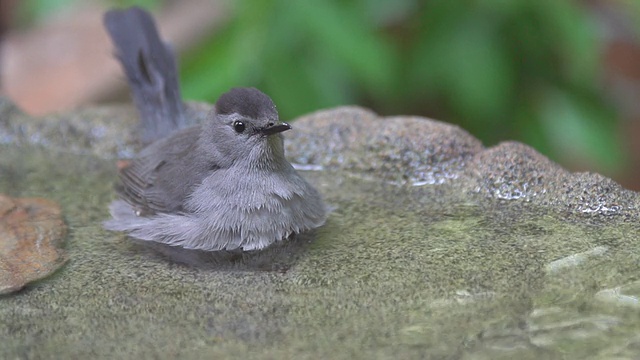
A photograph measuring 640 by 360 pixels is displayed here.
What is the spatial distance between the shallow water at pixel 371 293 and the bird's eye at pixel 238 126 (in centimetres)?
49

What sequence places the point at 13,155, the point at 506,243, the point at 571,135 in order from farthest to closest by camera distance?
the point at 571,135 → the point at 13,155 → the point at 506,243

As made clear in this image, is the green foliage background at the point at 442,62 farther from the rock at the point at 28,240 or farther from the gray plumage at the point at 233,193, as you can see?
the rock at the point at 28,240

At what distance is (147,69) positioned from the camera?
4.54m

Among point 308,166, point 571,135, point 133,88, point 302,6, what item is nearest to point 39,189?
point 133,88

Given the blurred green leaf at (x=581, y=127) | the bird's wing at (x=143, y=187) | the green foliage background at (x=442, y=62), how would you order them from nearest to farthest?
the bird's wing at (x=143, y=187) < the green foliage background at (x=442, y=62) < the blurred green leaf at (x=581, y=127)

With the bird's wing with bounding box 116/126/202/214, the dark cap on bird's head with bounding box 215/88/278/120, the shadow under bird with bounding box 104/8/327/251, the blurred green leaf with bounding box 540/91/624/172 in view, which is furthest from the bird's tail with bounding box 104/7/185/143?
the blurred green leaf with bounding box 540/91/624/172

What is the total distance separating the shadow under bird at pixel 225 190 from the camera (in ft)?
11.1

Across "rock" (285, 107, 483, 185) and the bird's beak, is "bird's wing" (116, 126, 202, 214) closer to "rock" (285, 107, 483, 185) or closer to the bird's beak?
the bird's beak

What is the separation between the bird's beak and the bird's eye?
10 centimetres

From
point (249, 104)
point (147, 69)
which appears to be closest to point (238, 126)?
point (249, 104)

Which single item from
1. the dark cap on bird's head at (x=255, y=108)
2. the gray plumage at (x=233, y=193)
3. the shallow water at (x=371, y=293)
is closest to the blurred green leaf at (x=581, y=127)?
the shallow water at (x=371, y=293)

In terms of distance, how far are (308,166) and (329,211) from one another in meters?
0.61

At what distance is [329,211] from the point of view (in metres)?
3.66

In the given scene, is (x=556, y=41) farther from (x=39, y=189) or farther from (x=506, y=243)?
(x=39, y=189)
